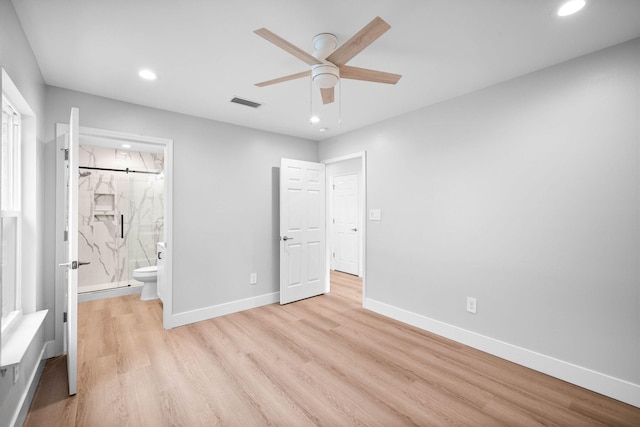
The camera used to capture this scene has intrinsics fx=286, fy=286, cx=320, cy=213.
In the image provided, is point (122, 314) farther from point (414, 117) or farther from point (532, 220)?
point (532, 220)

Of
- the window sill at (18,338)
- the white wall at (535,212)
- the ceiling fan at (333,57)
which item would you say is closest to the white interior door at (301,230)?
the white wall at (535,212)

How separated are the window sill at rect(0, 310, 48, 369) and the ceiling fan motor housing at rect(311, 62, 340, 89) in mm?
2225

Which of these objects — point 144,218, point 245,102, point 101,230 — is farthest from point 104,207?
point 245,102

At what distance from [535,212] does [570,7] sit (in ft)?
4.75

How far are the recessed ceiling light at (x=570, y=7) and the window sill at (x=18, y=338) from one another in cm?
349

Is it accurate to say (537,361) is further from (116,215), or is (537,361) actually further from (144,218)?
(116,215)

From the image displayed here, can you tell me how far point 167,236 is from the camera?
3199 mm

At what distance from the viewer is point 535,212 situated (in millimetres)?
2400

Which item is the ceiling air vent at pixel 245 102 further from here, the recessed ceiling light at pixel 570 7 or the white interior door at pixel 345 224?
the white interior door at pixel 345 224

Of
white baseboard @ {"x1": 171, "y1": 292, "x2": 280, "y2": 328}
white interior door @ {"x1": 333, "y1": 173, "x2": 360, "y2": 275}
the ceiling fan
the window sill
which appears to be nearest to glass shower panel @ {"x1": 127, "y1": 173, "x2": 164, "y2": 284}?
white baseboard @ {"x1": 171, "y1": 292, "x2": 280, "y2": 328}

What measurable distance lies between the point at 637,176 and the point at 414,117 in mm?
1927

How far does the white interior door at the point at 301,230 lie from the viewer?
13.1 feet

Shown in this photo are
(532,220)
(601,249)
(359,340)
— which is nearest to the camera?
(601,249)

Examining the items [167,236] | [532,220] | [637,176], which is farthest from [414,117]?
[167,236]
